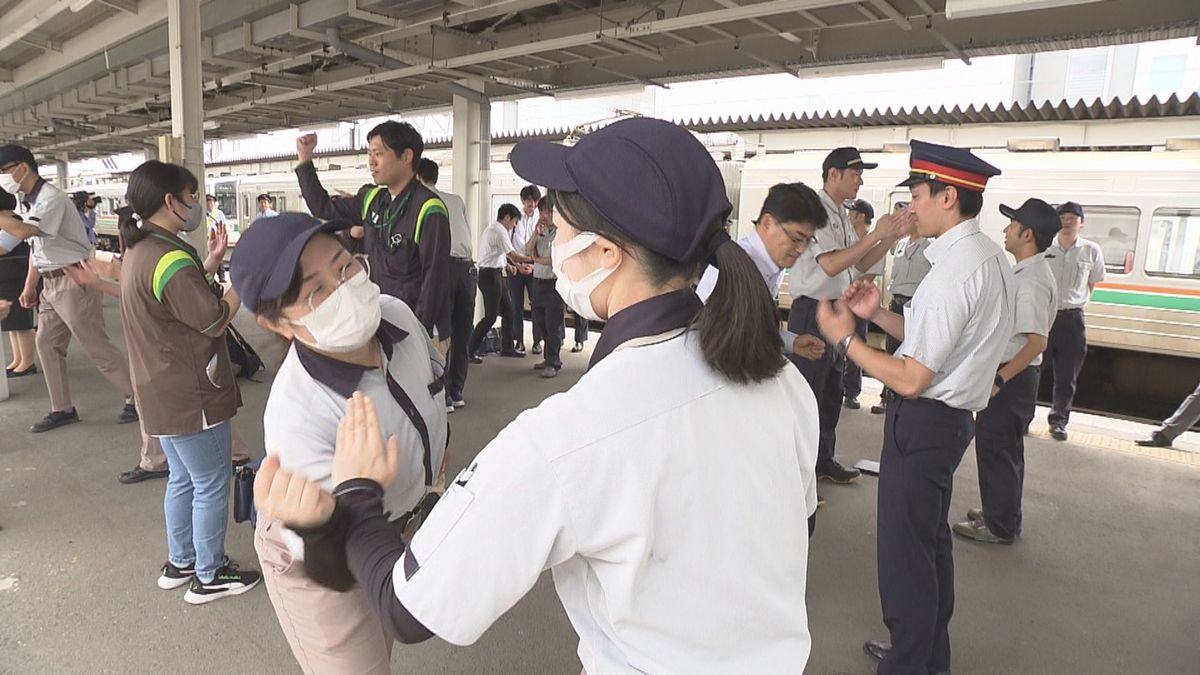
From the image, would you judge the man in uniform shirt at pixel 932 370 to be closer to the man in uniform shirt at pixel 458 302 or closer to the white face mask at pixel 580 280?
the white face mask at pixel 580 280

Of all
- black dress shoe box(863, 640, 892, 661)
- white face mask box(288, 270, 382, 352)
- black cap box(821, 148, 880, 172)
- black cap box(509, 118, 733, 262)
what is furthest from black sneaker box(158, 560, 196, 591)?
black cap box(821, 148, 880, 172)

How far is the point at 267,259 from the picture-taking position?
5.17ft

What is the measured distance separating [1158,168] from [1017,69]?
63.8 feet

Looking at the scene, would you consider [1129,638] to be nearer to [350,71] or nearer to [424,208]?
[424,208]

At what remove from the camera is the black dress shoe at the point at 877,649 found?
279 centimetres

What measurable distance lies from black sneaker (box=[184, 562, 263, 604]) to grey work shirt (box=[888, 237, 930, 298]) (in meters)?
5.72

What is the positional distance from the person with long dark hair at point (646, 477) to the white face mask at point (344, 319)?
73 cm

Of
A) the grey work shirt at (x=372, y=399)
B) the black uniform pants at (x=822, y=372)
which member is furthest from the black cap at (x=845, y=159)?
the grey work shirt at (x=372, y=399)

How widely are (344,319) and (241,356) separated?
5701 millimetres

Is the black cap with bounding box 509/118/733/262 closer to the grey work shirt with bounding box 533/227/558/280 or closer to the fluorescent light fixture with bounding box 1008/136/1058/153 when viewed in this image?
the grey work shirt with bounding box 533/227/558/280

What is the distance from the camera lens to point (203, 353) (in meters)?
3.06

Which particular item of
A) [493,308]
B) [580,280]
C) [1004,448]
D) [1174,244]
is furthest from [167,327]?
[1174,244]

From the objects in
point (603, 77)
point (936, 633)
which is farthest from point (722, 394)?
point (603, 77)

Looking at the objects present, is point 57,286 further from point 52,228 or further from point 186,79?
point 186,79
